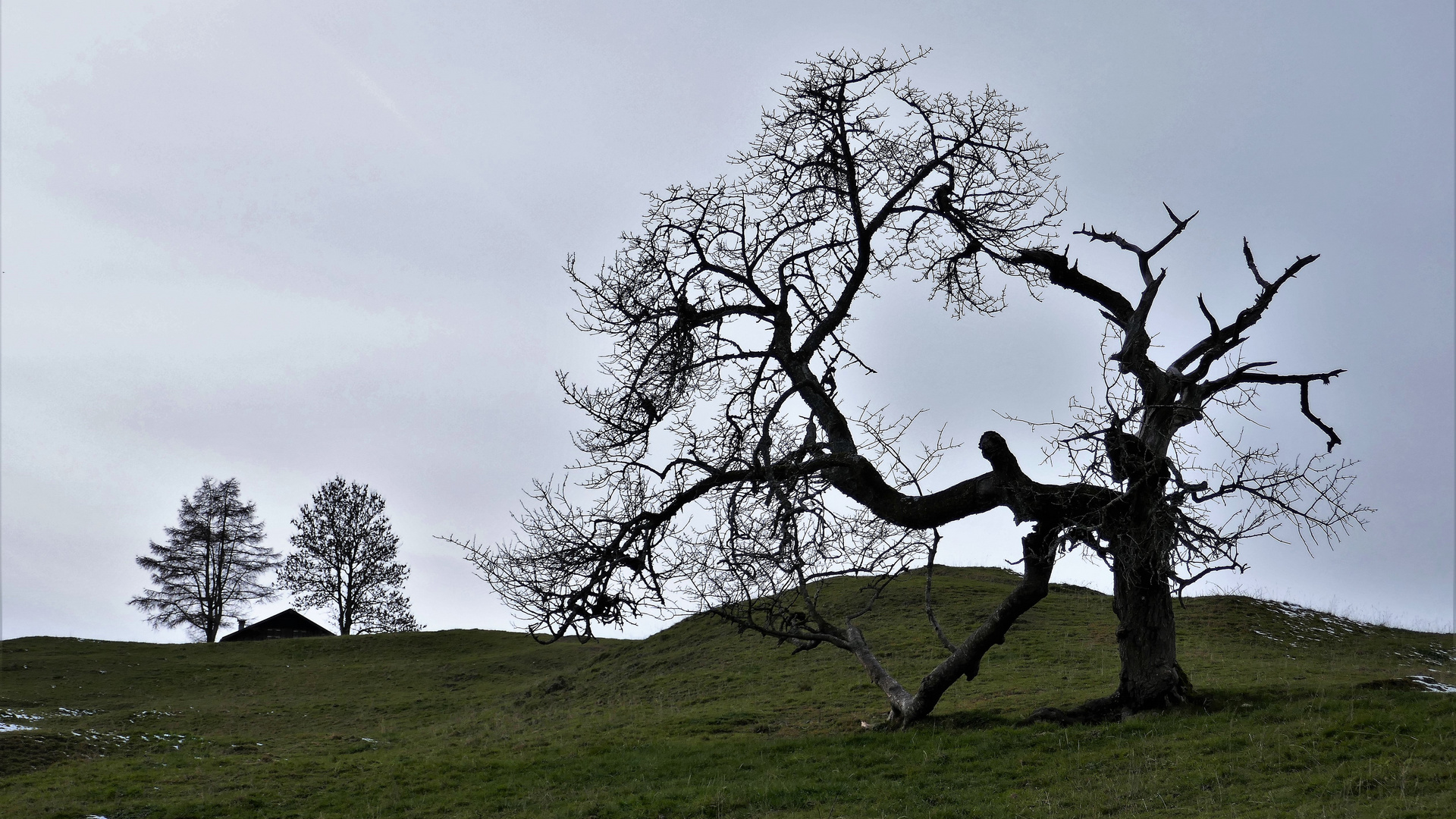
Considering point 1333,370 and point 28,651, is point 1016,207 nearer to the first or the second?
point 1333,370

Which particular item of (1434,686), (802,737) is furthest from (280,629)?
(1434,686)

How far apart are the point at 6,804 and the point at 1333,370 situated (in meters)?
19.8

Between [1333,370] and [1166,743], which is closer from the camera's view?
[1166,743]

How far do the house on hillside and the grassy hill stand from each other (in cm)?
1908

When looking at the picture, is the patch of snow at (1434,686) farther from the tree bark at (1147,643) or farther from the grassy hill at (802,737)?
the tree bark at (1147,643)

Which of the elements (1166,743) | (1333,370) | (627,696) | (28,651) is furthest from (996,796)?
(28,651)

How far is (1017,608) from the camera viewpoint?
12672mm

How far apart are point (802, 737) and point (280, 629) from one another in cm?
4518

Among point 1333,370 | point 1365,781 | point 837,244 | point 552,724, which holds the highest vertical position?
point 837,244

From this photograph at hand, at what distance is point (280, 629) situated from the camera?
50250 millimetres

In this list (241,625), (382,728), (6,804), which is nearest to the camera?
(6,804)

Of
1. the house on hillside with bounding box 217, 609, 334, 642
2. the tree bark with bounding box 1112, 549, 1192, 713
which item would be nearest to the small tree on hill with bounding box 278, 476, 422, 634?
the house on hillside with bounding box 217, 609, 334, 642

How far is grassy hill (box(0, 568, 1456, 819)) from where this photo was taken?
387 inches

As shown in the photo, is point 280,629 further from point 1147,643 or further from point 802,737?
point 1147,643
